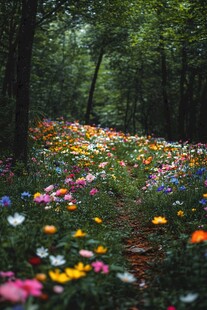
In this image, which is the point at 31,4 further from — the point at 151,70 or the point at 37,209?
the point at 151,70

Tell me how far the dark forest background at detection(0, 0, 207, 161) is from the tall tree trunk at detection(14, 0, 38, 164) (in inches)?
0.8

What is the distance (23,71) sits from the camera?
720 cm

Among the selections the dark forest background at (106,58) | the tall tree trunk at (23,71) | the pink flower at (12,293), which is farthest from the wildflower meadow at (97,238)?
the dark forest background at (106,58)

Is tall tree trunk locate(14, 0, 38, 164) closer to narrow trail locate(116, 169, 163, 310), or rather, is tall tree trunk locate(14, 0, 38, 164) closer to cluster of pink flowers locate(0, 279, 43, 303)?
narrow trail locate(116, 169, 163, 310)

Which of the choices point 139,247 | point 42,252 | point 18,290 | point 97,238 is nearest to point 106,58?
point 139,247

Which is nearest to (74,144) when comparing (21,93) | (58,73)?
(21,93)

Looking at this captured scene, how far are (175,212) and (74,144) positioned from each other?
565 cm

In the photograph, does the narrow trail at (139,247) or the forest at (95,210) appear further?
the narrow trail at (139,247)

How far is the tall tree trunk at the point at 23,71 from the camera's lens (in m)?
7.16

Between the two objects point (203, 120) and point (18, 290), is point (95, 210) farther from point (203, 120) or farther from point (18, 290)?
point (203, 120)

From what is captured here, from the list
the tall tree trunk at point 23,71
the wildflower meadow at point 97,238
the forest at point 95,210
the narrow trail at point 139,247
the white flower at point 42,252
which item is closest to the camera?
the wildflower meadow at point 97,238

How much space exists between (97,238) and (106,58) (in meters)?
22.1

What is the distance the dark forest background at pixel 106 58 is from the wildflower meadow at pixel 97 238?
Result: 81.7 inches

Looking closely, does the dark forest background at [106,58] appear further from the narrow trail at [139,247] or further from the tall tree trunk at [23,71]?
the narrow trail at [139,247]
